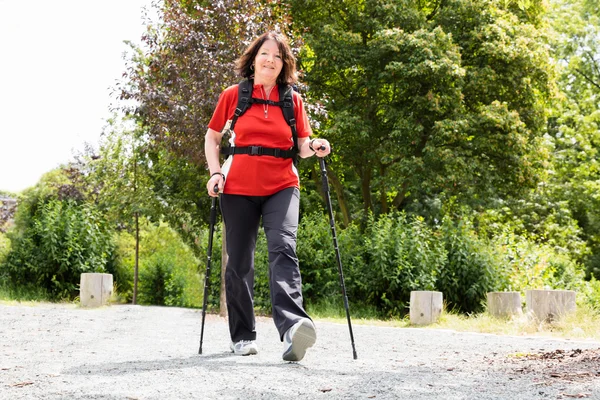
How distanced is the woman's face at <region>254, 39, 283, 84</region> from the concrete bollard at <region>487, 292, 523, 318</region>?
6067 mm

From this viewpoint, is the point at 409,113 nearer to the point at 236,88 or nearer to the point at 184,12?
the point at 184,12

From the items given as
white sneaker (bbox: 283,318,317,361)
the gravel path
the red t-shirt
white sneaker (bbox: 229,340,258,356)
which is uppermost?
the red t-shirt

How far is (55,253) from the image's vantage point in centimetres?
1503

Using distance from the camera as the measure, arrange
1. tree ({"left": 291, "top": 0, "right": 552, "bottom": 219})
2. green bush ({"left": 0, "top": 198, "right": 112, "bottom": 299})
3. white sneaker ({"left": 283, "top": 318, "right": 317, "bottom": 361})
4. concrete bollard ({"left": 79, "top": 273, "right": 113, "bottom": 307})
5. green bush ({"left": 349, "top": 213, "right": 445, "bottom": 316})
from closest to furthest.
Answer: white sneaker ({"left": 283, "top": 318, "right": 317, "bottom": 361})
green bush ({"left": 349, "top": 213, "right": 445, "bottom": 316})
concrete bollard ({"left": 79, "top": 273, "right": 113, "bottom": 307})
green bush ({"left": 0, "top": 198, "right": 112, "bottom": 299})
tree ({"left": 291, "top": 0, "right": 552, "bottom": 219})

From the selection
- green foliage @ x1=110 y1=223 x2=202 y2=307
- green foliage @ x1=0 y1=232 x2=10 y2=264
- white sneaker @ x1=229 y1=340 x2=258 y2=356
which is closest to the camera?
white sneaker @ x1=229 y1=340 x2=258 y2=356

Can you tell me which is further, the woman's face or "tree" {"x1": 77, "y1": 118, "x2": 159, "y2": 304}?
"tree" {"x1": 77, "y1": 118, "x2": 159, "y2": 304}

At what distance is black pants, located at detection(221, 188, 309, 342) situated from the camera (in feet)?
14.6

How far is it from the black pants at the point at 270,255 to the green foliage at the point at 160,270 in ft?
44.7

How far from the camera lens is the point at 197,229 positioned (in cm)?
1739

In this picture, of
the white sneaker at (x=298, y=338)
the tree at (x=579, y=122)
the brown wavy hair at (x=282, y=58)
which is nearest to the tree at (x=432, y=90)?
the tree at (x=579, y=122)

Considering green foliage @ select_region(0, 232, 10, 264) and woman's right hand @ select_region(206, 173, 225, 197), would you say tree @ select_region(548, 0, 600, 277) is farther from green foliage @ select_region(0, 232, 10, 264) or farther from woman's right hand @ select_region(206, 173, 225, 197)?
woman's right hand @ select_region(206, 173, 225, 197)

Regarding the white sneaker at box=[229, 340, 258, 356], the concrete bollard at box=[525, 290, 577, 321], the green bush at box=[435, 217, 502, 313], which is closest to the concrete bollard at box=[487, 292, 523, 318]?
the concrete bollard at box=[525, 290, 577, 321]

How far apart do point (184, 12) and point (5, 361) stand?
6.51 metres

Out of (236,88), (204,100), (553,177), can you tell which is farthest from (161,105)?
(553,177)
